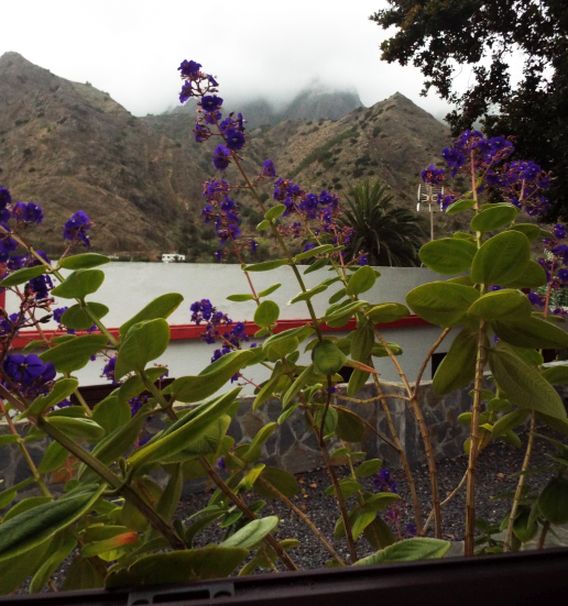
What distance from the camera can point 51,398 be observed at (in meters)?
0.44

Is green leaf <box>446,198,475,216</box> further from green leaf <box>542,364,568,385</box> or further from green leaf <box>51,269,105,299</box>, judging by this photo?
green leaf <box>51,269,105,299</box>

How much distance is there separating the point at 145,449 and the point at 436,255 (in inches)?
14.9

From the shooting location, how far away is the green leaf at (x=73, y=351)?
54 centimetres

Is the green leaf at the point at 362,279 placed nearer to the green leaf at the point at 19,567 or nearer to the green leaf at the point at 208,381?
the green leaf at the point at 208,381

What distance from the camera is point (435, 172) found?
153cm

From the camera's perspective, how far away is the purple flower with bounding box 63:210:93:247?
981 mm

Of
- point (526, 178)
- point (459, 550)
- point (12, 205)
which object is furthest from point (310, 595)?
point (459, 550)

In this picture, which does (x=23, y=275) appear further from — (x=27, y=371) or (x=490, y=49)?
(x=490, y=49)

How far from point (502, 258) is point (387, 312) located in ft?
1.00

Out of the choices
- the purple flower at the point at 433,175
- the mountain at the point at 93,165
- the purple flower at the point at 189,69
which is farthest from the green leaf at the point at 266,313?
the mountain at the point at 93,165

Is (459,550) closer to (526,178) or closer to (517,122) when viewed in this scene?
(526,178)

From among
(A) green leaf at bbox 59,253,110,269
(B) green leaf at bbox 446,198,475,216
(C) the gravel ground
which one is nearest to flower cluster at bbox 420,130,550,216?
(B) green leaf at bbox 446,198,475,216

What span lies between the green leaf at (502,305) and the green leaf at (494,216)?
0.49ft

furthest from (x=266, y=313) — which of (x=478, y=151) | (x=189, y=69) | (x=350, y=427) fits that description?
(x=478, y=151)
